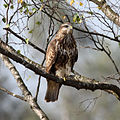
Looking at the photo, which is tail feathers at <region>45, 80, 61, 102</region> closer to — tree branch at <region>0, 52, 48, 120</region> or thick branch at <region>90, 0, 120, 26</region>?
tree branch at <region>0, 52, 48, 120</region>

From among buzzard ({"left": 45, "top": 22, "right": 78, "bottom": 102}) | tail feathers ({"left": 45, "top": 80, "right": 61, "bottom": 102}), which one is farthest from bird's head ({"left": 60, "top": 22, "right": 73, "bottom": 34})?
tail feathers ({"left": 45, "top": 80, "right": 61, "bottom": 102})

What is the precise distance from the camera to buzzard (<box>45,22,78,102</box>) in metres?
5.01

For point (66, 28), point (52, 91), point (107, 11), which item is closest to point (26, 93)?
point (52, 91)

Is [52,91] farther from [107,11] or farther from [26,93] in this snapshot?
[107,11]

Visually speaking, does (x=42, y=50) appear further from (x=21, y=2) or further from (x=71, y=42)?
(x=21, y=2)

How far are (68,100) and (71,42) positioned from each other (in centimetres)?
1321

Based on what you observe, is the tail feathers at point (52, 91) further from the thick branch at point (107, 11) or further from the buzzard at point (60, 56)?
the thick branch at point (107, 11)

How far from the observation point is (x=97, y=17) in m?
4.37

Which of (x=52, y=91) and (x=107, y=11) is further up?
(x=107, y=11)

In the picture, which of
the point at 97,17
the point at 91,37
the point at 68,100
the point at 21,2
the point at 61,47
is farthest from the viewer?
the point at 68,100

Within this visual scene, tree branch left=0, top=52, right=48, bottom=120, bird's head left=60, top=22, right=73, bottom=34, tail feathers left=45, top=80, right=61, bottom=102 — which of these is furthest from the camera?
tail feathers left=45, top=80, right=61, bottom=102

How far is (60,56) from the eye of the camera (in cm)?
503

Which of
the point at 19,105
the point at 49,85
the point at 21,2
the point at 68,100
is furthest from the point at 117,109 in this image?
the point at 21,2

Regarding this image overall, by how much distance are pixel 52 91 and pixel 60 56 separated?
59 cm
